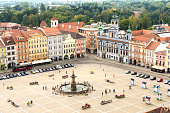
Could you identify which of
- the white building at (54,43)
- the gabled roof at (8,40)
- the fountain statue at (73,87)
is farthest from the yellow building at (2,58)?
the fountain statue at (73,87)

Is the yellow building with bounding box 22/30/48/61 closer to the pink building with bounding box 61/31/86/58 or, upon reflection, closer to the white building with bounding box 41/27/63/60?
the white building with bounding box 41/27/63/60

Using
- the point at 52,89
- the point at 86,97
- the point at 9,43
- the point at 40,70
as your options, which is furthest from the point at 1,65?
the point at 86,97

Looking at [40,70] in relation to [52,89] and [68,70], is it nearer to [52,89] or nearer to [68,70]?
[68,70]

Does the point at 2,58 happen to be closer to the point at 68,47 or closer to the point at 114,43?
the point at 68,47

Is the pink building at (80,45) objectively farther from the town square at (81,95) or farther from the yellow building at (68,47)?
the town square at (81,95)

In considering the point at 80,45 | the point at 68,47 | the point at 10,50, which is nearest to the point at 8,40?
the point at 10,50

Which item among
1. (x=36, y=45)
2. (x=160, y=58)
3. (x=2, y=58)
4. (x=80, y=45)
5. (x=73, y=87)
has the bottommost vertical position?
(x=73, y=87)
